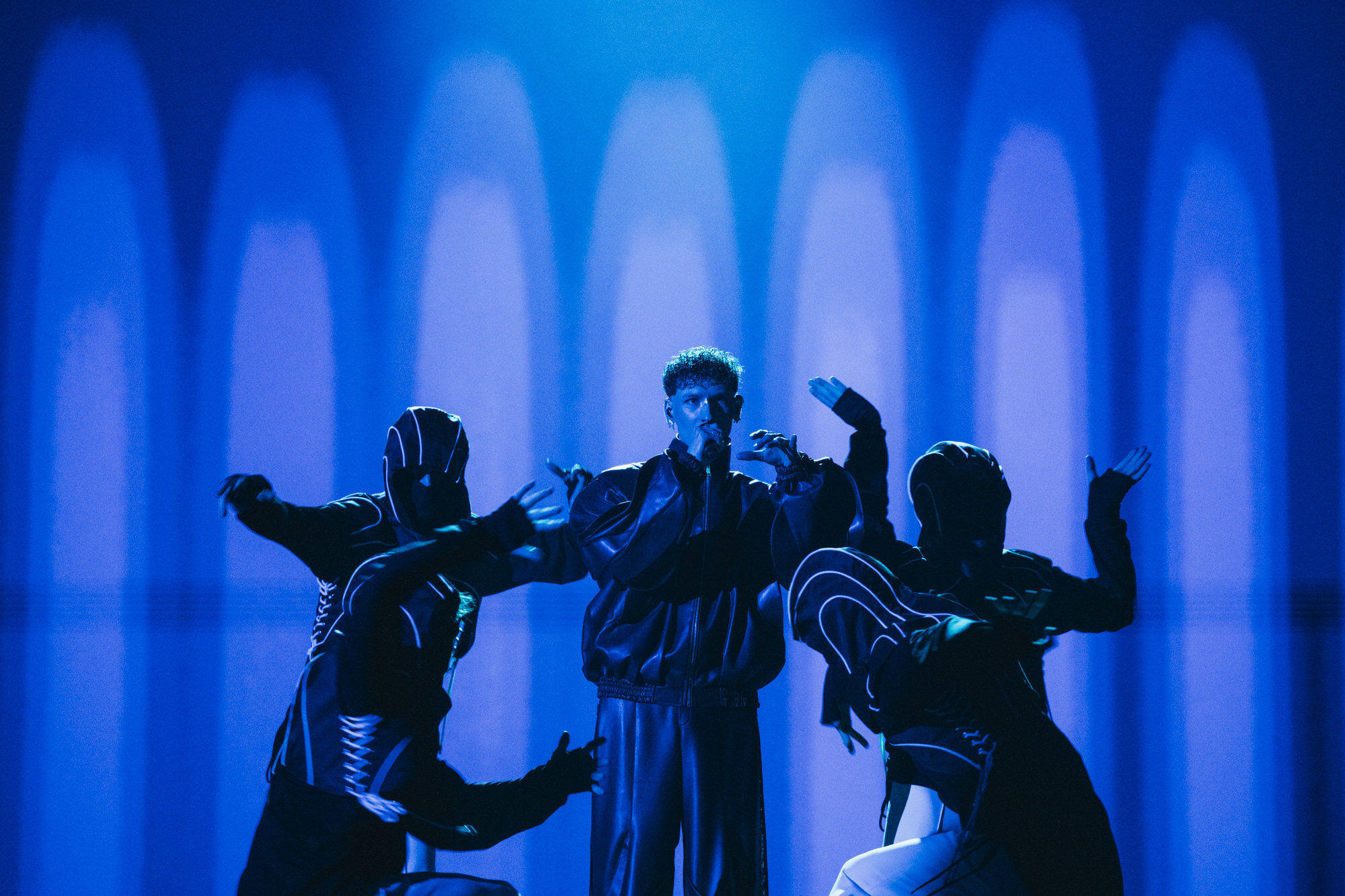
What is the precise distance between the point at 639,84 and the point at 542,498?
1.60m

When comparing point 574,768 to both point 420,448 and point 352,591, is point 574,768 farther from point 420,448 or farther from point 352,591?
point 420,448

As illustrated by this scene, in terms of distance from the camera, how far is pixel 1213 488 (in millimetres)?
2584

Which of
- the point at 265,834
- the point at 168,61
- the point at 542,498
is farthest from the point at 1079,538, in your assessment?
the point at 168,61

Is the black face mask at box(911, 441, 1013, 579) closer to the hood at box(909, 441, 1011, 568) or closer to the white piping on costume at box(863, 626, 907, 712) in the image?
the hood at box(909, 441, 1011, 568)

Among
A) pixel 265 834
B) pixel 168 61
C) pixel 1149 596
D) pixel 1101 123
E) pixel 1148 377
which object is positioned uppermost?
pixel 168 61

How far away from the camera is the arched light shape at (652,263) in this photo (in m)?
2.51

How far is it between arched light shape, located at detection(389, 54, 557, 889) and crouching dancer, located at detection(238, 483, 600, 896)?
918 millimetres

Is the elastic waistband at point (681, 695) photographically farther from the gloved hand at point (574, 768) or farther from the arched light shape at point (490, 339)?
the arched light shape at point (490, 339)

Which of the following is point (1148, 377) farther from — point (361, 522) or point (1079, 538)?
point (361, 522)

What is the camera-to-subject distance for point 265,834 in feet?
4.79

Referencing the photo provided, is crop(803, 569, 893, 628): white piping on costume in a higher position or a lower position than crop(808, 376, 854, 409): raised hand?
lower

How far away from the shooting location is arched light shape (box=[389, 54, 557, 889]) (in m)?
2.48

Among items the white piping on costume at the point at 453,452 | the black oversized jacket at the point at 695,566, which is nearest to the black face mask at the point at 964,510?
the black oversized jacket at the point at 695,566

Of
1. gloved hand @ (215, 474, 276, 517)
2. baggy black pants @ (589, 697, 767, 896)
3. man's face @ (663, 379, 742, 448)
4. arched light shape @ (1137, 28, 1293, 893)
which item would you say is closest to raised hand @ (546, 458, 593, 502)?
man's face @ (663, 379, 742, 448)
